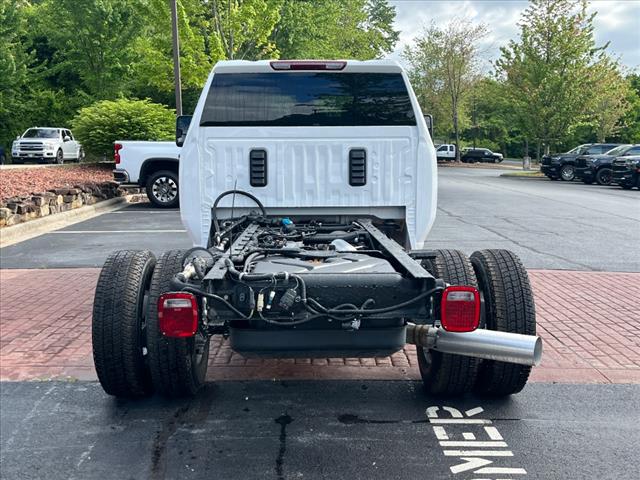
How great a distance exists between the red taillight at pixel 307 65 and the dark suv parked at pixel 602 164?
2412cm

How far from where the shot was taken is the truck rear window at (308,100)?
5.25 metres

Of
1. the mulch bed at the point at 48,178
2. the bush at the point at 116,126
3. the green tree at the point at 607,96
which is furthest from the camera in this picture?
the green tree at the point at 607,96

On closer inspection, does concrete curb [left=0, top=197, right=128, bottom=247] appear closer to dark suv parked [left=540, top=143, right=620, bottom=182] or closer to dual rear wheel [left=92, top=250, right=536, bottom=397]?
dual rear wheel [left=92, top=250, right=536, bottom=397]

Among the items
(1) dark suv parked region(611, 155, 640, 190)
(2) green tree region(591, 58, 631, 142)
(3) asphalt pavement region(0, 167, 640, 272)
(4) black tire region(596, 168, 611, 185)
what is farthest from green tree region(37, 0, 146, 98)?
(2) green tree region(591, 58, 631, 142)

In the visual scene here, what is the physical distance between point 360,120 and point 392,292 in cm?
241

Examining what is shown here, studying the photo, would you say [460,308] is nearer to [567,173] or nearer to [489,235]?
[489,235]

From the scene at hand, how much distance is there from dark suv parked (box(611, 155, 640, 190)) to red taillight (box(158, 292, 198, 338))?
24274 millimetres

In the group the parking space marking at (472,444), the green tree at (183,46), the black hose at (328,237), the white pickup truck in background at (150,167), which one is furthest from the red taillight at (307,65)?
the green tree at (183,46)

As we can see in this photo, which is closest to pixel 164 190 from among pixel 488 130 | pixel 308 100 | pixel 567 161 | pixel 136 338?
pixel 308 100

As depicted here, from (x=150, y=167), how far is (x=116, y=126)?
6.86 metres

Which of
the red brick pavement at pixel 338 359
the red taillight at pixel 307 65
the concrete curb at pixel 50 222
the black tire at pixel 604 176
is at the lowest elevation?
the red brick pavement at pixel 338 359

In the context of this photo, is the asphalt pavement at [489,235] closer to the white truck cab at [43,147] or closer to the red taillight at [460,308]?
the red taillight at [460,308]

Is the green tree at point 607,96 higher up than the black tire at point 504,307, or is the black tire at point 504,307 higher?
the green tree at point 607,96

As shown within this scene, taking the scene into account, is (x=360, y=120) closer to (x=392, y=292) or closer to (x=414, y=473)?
(x=392, y=292)
